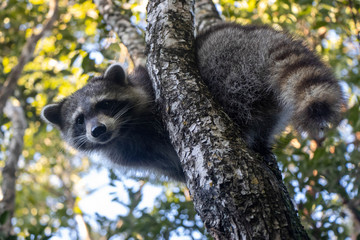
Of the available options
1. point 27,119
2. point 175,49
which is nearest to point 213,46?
point 175,49

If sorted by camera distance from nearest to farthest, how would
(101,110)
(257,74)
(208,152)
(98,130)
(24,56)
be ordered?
(208,152) < (257,74) < (98,130) < (101,110) < (24,56)

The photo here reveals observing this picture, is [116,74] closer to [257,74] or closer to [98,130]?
[98,130]

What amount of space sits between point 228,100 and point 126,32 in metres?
1.40

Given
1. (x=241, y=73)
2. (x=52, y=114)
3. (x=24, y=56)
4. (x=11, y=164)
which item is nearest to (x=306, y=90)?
(x=241, y=73)

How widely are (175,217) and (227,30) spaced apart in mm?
1883

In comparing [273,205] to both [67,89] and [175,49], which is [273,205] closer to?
[175,49]

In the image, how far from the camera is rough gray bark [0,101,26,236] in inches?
157

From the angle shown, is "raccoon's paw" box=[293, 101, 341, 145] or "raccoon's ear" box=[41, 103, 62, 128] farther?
"raccoon's ear" box=[41, 103, 62, 128]

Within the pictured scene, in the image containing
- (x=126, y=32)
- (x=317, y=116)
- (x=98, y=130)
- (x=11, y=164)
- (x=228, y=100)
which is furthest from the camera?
(x=11, y=164)

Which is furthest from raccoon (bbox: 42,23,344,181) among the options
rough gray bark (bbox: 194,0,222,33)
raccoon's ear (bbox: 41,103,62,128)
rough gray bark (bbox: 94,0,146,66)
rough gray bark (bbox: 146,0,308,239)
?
rough gray bark (bbox: 146,0,308,239)

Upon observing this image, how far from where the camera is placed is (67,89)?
22.0 ft

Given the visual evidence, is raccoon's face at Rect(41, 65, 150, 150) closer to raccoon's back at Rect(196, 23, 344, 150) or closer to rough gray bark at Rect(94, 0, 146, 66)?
rough gray bark at Rect(94, 0, 146, 66)

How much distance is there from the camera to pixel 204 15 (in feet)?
13.8

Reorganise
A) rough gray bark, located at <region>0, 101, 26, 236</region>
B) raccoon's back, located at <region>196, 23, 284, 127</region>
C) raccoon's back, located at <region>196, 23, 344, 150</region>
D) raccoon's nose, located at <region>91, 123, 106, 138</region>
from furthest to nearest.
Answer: rough gray bark, located at <region>0, 101, 26, 236</region> → raccoon's nose, located at <region>91, 123, 106, 138</region> → raccoon's back, located at <region>196, 23, 284, 127</region> → raccoon's back, located at <region>196, 23, 344, 150</region>
